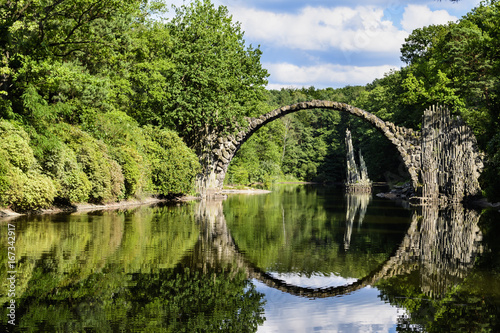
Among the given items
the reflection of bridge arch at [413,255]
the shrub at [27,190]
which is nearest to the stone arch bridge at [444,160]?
the reflection of bridge arch at [413,255]

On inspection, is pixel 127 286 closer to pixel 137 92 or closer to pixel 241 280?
pixel 241 280

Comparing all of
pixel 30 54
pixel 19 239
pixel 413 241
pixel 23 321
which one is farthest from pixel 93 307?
pixel 30 54

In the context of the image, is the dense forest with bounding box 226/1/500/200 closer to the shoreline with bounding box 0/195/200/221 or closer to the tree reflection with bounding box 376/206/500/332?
the tree reflection with bounding box 376/206/500/332

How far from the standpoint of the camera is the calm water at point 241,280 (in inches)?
252

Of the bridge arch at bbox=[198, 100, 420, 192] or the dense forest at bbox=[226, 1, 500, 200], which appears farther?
the bridge arch at bbox=[198, 100, 420, 192]

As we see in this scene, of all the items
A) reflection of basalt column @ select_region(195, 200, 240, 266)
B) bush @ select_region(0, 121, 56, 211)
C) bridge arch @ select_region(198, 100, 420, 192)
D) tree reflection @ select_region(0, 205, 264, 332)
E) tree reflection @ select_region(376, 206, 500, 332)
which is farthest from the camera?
bridge arch @ select_region(198, 100, 420, 192)

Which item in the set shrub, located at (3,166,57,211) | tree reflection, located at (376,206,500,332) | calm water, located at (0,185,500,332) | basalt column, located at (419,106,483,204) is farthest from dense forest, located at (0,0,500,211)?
tree reflection, located at (376,206,500,332)

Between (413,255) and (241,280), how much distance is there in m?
4.95

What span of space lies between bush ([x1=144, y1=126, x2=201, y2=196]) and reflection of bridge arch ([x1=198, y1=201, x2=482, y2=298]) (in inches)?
431

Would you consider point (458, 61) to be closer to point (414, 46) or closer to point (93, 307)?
point (414, 46)

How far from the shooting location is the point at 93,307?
6691 millimetres

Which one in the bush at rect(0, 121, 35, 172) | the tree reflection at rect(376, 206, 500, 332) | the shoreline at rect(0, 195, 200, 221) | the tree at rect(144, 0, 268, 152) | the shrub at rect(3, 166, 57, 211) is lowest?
the tree reflection at rect(376, 206, 500, 332)

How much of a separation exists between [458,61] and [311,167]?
171 feet

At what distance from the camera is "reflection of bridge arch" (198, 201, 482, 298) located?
8.71 metres
